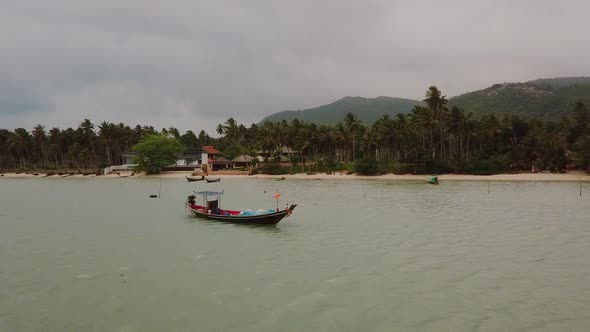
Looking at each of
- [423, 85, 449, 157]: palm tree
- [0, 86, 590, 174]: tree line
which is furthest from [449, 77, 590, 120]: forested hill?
[423, 85, 449, 157]: palm tree

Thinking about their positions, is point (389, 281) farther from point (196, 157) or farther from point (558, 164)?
point (196, 157)

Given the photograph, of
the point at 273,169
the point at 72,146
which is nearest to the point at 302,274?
the point at 273,169

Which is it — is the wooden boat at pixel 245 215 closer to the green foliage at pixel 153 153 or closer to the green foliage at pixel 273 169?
the green foliage at pixel 273 169

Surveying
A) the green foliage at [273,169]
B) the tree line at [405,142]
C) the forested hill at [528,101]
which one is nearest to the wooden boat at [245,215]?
the tree line at [405,142]

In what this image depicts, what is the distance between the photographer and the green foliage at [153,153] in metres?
103

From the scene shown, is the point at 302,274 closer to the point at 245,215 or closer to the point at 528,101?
the point at 245,215

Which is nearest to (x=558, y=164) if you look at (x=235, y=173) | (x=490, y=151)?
(x=490, y=151)

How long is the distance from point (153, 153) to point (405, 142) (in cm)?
6295

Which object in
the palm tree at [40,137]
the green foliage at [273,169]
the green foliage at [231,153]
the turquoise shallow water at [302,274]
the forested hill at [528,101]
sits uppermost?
the forested hill at [528,101]

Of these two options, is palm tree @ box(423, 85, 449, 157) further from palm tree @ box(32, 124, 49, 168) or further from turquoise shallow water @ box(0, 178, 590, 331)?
palm tree @ box(32, 124, 49, 168)

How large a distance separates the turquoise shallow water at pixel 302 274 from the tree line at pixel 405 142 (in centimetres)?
4959

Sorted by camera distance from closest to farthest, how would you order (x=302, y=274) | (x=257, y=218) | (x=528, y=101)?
(x=302, y=274), (x=257, y=218), (x=528, y=101)

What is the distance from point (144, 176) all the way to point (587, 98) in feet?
496

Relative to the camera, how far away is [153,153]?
4099 inches
